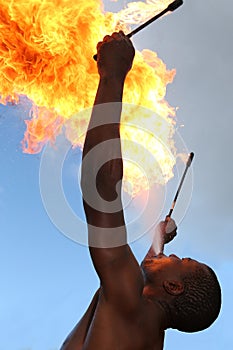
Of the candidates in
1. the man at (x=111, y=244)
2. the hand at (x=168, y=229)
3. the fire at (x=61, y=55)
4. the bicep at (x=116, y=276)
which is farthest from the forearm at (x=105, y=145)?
the hand at (x=168, y=229)

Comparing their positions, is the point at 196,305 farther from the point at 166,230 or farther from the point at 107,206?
the point at 166,230

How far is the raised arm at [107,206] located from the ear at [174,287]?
1.53 feet

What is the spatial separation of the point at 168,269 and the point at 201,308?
360 mm

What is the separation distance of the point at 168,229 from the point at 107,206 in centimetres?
299

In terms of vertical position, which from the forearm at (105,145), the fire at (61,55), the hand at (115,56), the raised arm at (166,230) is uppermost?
the fire at (61,55)

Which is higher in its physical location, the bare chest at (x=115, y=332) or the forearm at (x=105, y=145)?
the forearm at (x=105, y=145)

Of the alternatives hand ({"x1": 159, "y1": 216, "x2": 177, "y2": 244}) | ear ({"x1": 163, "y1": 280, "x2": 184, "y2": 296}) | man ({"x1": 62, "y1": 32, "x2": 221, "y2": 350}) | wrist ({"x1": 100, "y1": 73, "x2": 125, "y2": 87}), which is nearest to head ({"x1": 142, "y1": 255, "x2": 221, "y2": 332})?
ear ({"x1": 163, "y1": 280, "x2": 184, "y2": 296})

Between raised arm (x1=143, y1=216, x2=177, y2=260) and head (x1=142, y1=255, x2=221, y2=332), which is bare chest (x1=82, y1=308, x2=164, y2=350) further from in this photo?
raised arm (x1=143, y1=216, x2=177, y2=260)

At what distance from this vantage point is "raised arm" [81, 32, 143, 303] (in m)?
2.55

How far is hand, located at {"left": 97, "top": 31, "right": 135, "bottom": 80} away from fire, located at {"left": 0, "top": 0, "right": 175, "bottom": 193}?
1658 millimetres

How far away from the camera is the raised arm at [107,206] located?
2.55 metres

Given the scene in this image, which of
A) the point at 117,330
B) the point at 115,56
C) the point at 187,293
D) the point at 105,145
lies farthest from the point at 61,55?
the point at 117,330

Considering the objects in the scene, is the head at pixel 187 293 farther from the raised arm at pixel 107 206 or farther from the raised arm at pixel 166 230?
the raised arm at pixel 166 230

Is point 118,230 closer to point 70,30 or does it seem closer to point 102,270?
point 102,270
